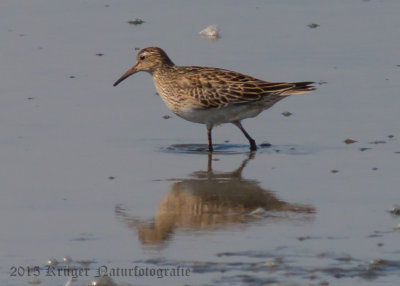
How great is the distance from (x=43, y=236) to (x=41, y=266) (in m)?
0.89

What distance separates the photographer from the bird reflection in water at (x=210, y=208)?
33.9ft

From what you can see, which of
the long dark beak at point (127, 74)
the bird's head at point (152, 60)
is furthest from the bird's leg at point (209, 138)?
the long dark beak at point (127, 74)

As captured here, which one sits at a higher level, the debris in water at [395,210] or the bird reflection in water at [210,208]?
the debris in water at [395,210]

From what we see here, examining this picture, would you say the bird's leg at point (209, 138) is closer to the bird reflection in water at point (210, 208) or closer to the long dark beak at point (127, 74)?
the bird reflection in water at point (210, 208)

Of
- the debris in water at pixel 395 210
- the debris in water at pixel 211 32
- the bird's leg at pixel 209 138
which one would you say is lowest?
the debris in water at pixel 211 32

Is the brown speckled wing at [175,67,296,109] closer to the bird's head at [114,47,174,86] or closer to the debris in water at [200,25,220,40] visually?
the bird's head at [114,47,174,86]

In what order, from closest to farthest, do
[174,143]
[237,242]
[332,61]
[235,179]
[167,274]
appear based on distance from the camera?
1. [167,274]
2. [237,242]
3. [235,179]
4. [174,143]
5. [332,61]

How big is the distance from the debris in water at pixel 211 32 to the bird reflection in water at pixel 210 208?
22.3ft

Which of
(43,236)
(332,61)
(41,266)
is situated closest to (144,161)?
(43,236)

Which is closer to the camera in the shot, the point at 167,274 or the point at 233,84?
the point at 167,274

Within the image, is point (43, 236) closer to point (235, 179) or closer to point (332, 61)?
point (235, 179)

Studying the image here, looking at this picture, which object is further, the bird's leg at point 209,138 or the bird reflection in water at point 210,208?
the bird's leg at point 209,138

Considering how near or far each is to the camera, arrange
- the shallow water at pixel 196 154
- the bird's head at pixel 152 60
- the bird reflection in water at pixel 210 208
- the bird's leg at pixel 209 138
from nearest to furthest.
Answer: the shallow water at pixel 196 154 < the bird reflection in water at pixel 210 208 < the bird's leg at pixel 209 138 < the bird's head at pixel 152 60

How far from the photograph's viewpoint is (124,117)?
Result: 14734mm
